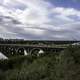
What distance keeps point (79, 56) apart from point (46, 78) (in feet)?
10.8

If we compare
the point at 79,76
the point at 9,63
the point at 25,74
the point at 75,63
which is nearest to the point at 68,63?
the point at 75,63

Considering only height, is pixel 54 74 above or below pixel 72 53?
below

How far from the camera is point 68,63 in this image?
1430 cm

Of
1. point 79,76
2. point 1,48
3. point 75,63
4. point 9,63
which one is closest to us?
point 79,76

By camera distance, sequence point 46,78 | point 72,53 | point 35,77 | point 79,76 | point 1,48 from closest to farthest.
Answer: point 79,76 → point 72,53 → point 46,78 → point 35,77 → point 1,48

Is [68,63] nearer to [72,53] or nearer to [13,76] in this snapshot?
[72,53]

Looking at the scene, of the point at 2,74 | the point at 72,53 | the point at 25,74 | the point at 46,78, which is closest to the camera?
the point at 72,53

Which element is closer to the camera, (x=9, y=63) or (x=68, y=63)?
(x=68, y=63)

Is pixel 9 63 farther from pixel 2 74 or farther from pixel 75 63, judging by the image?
pixel 75 63

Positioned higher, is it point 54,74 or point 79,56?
point 79,56

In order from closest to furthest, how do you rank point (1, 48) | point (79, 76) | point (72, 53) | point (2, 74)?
1. point (79, 76)
2. point (72, 53)
3. point (2, 74)
4. point (1, 48)

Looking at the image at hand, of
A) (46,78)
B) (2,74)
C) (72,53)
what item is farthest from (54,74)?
(2,74)

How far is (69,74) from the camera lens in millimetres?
13453

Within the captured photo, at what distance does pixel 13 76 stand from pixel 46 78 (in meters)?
4.08
